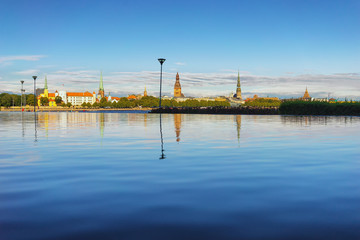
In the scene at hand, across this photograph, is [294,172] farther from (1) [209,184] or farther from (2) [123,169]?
(2) [123,169]

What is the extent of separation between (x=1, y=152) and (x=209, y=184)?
8.21 m

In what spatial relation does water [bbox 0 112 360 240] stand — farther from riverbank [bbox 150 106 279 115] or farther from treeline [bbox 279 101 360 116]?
riverbank [bbox 150 106 279 115]

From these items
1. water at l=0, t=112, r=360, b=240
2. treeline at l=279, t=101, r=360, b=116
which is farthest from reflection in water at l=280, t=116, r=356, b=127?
water at l=0, t=112, r=360, b=240

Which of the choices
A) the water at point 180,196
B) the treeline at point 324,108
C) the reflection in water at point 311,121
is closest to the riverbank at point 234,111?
the treeline at point 324,108

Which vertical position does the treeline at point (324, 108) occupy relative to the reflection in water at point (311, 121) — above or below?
above

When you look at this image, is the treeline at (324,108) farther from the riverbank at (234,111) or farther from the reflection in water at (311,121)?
the reflection in water at (311,121)

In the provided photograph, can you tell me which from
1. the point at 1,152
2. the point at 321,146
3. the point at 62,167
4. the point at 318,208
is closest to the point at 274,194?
the point at 318,208

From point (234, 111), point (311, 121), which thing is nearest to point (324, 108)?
point (234, 111)

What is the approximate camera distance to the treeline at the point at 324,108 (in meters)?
50.4

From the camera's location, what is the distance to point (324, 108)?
51094 millimetres

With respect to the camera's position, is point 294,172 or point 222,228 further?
point 294,172

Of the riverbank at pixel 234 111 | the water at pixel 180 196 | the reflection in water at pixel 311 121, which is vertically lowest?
the water at pixel 180 196

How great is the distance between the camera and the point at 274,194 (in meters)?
6.16

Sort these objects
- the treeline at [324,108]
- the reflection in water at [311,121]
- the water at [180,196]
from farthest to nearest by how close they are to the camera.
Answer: the treeline at [324,108] < the reflection in water at [311,121] < the water at [180,196]
